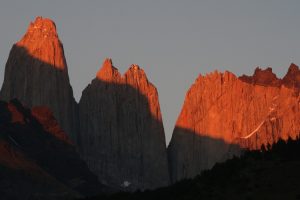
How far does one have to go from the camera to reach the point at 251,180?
139125 mm

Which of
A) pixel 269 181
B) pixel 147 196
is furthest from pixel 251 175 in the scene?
pixel 147 196

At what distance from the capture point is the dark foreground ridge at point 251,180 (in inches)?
5320

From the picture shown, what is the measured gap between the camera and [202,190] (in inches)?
5512

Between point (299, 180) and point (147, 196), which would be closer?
point (299, 180)

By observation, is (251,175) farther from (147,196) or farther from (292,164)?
(147,196)

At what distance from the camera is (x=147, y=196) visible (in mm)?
149500

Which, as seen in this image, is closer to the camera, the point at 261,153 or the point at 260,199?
the point at 260,199

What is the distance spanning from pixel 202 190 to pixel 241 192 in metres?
5.60

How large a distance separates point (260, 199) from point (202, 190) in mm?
9748

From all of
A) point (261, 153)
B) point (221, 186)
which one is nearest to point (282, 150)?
point (261, 153)

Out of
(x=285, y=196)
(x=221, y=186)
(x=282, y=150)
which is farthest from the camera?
(x=282, y=150)

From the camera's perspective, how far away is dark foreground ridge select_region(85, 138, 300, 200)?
135m

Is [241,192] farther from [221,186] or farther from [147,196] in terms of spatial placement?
[147,196]

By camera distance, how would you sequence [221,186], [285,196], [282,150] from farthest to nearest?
[282,150] < [221,186] < [285,196]
